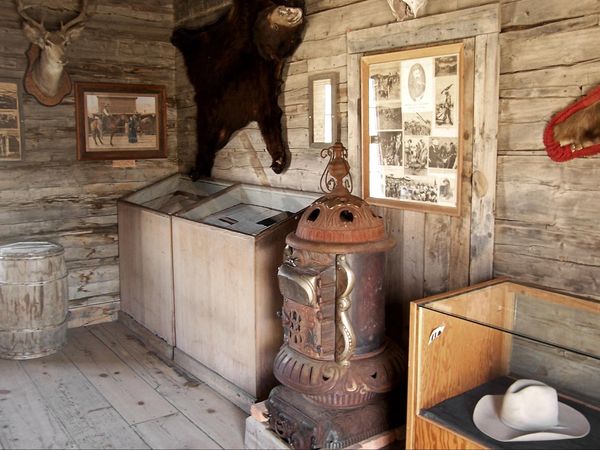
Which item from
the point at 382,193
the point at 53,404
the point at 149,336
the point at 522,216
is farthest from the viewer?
the point at 149,336

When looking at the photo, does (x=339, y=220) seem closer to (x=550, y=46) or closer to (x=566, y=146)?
(x=566, y=146)

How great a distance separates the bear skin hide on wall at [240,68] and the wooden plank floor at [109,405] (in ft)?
5.15

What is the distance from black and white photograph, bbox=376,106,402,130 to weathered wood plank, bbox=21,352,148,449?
208 cm

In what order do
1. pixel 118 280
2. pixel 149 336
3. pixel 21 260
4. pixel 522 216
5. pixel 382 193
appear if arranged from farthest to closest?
pixel 118 280 < pixel 149 336 < pixel 21 260 < pixel 382 193 < pixel 522 216

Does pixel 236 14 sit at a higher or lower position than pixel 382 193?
higher

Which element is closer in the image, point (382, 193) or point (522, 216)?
point (522, 216)

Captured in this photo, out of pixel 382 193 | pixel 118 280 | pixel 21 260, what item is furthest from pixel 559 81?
pixel 118 280

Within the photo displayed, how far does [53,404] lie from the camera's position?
3.69m

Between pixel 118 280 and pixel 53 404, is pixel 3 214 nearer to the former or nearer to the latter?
pixel 118 280

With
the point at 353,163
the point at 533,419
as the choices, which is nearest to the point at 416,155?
the point at 353,163

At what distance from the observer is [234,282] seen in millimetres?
3656

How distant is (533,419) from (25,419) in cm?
271

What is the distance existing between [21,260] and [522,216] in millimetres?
3307

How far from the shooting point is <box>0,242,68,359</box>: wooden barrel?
170 inches
